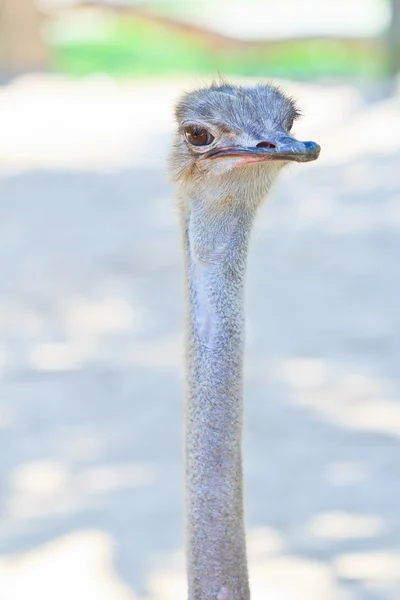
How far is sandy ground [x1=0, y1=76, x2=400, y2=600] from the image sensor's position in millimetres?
3076

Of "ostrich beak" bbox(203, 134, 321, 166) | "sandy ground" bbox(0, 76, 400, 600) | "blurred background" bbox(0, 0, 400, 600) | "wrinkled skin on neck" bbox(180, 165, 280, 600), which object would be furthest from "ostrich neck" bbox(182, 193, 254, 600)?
"sandy ground" bbox(0, 76, 400, 600)

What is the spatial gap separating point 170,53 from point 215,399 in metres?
11.6

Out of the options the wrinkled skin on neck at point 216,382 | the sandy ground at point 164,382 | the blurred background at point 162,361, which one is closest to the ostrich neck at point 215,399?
the wrinkled skin on neck at point 216,382

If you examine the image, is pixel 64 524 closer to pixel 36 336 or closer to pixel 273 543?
pixel 273 543

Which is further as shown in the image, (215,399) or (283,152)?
(215,399)

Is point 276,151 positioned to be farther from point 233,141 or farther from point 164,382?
point 164,382

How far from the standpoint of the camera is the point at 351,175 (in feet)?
23.7

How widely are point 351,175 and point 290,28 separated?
621 centimetres

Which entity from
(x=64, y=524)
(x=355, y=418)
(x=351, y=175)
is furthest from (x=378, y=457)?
(x=351, y=175)

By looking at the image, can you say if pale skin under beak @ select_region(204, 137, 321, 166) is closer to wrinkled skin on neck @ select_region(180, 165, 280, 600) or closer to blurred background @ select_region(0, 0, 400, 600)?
wrinkled skin on neck @ select_region(180, 165, 280, 600)

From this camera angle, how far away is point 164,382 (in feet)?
14.1

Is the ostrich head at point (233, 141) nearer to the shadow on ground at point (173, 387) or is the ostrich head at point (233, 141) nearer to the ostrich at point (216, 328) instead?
the ostrich at point (216, 328)

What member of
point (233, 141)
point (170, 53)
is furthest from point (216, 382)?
point (170, 53)

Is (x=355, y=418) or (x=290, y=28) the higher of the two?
(x=290, y=28)
